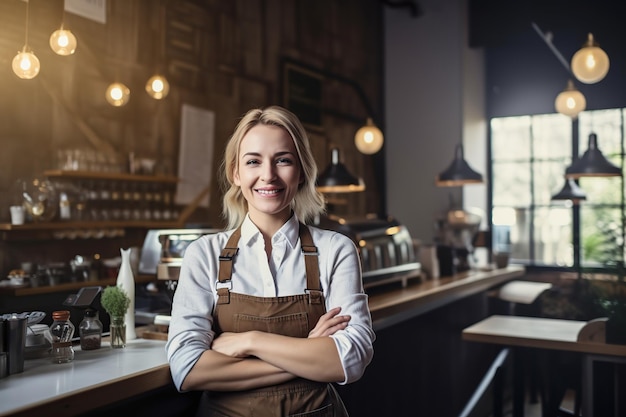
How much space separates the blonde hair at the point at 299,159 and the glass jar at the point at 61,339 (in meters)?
0.60

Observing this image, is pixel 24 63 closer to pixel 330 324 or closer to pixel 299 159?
pixel 299 159

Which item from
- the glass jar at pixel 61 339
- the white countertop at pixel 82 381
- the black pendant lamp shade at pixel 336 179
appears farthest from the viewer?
the black pendant lamp shade at pixel 336 179

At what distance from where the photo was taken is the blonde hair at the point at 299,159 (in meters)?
1.91

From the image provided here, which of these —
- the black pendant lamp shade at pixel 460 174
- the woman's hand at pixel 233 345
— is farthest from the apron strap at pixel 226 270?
the black pendant lamp shade at pixel 460 174

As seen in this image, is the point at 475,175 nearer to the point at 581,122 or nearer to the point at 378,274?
the point at 378,274

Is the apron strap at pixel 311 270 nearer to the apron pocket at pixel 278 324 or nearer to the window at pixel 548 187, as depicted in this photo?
the apron pocket at pixel 278 324

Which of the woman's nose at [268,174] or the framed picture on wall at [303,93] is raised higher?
the framed picture on wall at [303,93]

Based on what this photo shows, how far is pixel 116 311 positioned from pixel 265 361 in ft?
2.41

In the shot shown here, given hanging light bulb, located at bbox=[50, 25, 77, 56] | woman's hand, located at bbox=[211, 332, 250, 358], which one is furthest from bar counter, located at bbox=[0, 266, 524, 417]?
hanging light bulb, located at bbox=[50, 25, 77, 56]

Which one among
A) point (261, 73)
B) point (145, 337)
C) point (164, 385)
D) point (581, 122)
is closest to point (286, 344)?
point (164, 385)

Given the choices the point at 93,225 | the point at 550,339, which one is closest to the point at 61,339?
the point at 550,339

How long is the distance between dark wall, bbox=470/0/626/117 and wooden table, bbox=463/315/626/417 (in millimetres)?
5064

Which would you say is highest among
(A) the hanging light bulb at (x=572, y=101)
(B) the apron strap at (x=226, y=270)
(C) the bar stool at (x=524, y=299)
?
(A) the hanging light bulb at (x=572, y=101)

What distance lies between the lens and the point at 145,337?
8.05 feet
